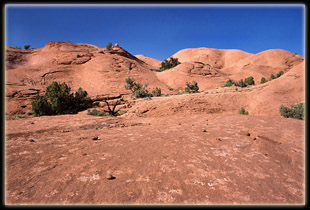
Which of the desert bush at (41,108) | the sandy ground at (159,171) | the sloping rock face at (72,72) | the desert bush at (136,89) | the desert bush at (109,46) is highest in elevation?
the desert bush at (109,46)

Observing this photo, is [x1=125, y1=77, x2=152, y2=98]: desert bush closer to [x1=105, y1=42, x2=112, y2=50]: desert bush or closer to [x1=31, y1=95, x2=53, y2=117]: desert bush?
[x1=31, y1=95, x2=53, y2=117]: desert bush

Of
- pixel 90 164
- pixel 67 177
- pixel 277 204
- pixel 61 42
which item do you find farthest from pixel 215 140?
pixel 61 42

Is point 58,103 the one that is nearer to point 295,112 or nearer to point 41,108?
point 41,108

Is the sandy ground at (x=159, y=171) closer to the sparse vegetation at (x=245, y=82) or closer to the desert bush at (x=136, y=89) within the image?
the desert bush at (x=136, y=89)

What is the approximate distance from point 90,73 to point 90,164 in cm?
2445

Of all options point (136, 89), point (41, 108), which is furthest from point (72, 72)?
point (41, 108)

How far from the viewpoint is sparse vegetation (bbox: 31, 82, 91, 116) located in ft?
43.0

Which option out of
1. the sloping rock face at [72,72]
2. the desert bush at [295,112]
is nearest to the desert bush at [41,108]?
the sloping rock face at [72,72]

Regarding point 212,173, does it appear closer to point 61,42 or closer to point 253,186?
point 253,186

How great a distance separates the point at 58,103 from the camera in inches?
539

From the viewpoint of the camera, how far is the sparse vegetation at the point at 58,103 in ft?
43.0

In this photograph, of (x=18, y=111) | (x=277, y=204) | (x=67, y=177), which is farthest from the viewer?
(x=18, y=111)

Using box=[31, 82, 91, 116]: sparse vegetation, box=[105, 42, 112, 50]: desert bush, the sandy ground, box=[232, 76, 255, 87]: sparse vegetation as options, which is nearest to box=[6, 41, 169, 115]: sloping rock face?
box=[105, 42, 112, 50]: desert bush

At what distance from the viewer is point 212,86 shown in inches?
1008
